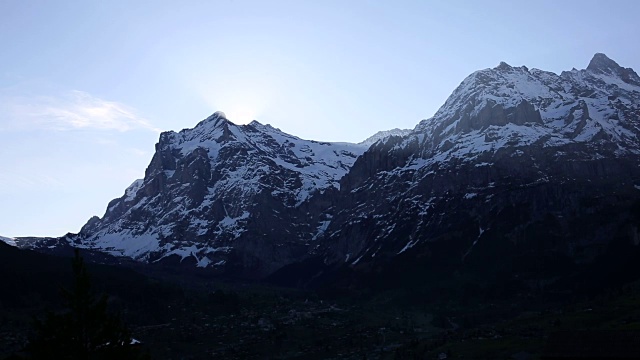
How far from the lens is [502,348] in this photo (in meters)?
199

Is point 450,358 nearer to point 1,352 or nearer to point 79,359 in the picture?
point 1,352

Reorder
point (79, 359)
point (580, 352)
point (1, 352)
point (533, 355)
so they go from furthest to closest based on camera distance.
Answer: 1. point (1, 352)
2. point (533, 355)
3. point (580, 352)
4. point (79, 359)

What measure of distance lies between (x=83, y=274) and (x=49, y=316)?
13.1ft

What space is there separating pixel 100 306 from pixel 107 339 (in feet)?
8.57

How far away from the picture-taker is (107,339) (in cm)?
5991

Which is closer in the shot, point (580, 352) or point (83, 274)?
point (83, 274)

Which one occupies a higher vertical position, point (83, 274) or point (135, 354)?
point (83, 274)

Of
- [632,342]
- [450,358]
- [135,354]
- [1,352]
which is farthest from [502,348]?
[135,354]

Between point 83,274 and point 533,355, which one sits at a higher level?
point 83,274

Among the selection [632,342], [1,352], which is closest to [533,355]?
[632,342]

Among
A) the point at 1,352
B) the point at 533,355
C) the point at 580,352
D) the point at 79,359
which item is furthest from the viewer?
the point at 1,352

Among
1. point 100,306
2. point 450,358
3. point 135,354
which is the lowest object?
point 450,358

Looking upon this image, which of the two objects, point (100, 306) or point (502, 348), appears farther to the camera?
Answer: point (502, 348)

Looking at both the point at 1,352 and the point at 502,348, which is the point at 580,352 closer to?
the point at 502,348
